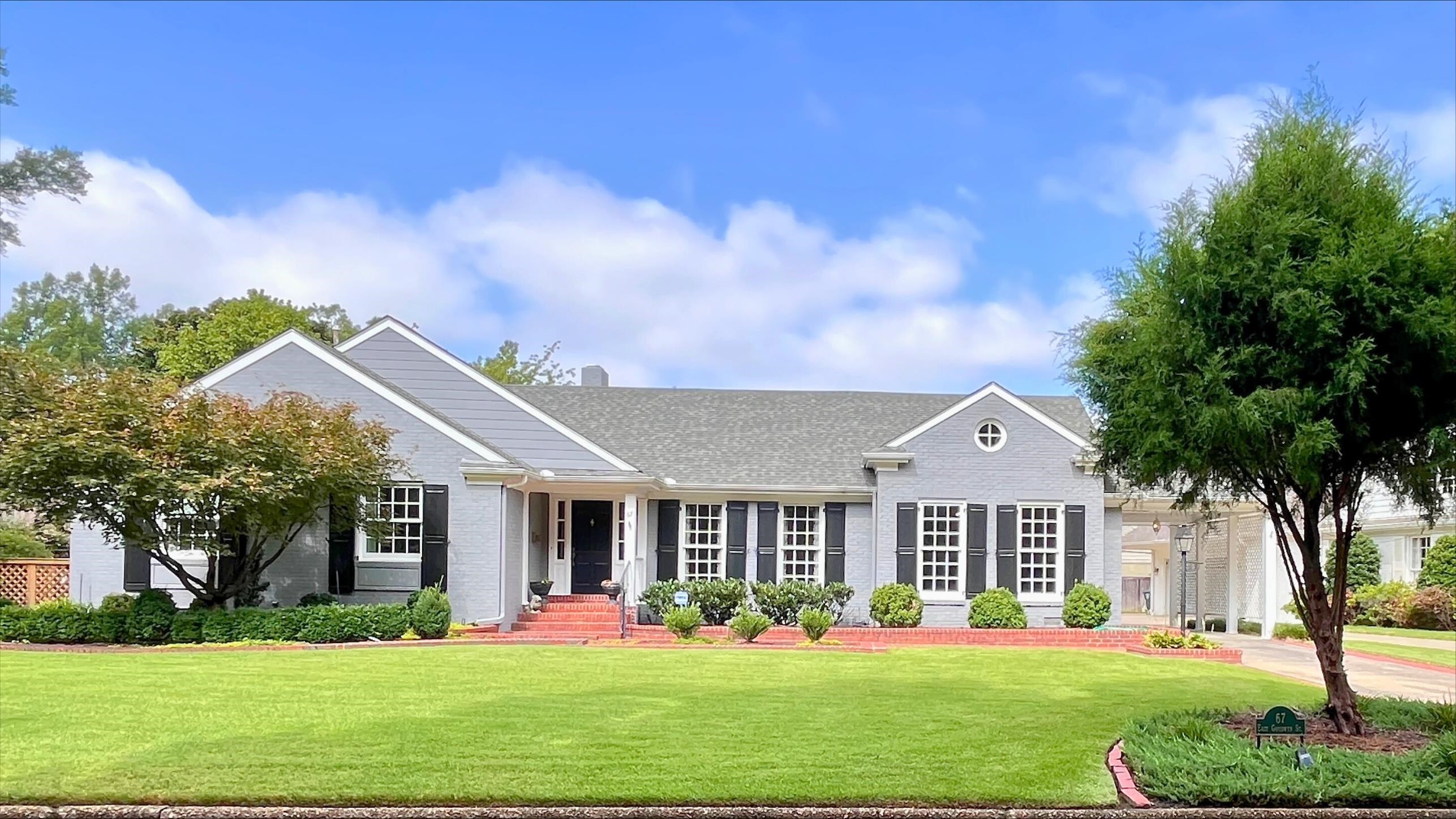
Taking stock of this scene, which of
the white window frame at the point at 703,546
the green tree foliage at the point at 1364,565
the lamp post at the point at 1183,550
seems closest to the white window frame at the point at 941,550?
the white window frame at the point at 703,546

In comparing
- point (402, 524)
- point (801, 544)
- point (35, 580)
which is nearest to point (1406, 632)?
point (801, 544)

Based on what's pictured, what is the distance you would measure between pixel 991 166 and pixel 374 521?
11656 millimetres

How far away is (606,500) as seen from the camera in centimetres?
2291

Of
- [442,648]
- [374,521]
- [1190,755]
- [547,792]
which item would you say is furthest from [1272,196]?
[374,521]

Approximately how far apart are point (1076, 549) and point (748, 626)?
7.37 meters

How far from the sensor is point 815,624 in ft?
61.1

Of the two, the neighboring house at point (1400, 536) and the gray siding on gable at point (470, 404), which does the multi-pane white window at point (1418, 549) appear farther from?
the gray siding on gable at point (470, 404)

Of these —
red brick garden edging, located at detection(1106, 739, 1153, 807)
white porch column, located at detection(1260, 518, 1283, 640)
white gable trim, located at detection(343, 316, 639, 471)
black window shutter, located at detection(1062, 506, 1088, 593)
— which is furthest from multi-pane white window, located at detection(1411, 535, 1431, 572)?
red brick garden edging, located at detection(1106, 739, 1153, 807)

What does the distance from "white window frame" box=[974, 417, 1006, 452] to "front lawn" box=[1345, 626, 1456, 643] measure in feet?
34.4

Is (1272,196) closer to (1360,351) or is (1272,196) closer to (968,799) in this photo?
(1360,351)

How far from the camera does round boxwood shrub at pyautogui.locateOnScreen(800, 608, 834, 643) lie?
1862 cm

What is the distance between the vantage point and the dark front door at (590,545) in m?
22.8

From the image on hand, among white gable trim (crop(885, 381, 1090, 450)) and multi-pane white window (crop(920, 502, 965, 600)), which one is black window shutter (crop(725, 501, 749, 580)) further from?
multi-pane white window (crop(920, 502, 965, 600))

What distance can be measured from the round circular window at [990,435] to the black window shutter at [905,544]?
1866 millimetres
